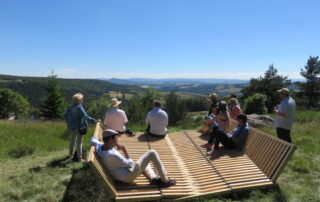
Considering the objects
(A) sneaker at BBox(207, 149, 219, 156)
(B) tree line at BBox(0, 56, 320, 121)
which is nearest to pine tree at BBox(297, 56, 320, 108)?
(B) tree line at BBox(0, 56, 320, 121)

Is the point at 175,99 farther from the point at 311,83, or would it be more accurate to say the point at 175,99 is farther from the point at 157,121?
the point at 157,121

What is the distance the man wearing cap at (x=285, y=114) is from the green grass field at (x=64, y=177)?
2.83 feet

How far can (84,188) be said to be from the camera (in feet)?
17.2

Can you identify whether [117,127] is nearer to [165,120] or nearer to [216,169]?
[165,120]

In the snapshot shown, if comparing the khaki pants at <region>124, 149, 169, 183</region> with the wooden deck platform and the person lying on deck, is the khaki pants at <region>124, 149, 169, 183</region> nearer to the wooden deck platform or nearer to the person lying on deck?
the person lying on deck

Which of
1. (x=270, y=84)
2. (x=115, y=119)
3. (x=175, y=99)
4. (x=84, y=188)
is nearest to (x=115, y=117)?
(x=115, y=119)

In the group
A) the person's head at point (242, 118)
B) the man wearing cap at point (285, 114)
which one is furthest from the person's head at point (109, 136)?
the man wearing cap at point (285, 114)

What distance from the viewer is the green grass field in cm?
473

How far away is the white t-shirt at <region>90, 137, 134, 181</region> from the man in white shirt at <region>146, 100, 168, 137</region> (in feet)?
11.8

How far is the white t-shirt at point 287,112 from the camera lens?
21.2 feet

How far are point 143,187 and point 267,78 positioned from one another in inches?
2055

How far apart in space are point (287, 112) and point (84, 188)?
5250 millimetres

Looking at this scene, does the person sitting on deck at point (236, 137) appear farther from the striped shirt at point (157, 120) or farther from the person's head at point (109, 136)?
the person's head at point (109, 136)

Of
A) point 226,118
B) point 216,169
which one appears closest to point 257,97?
point 226,118
